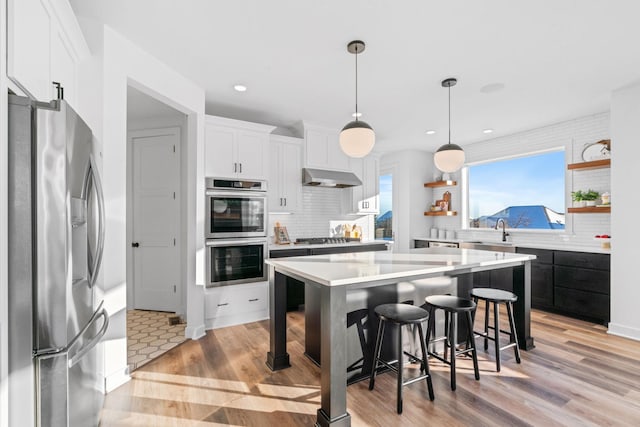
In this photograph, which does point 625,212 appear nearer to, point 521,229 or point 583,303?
point 583,303

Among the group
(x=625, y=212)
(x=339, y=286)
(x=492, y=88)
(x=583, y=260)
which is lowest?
(x=583, y=260)

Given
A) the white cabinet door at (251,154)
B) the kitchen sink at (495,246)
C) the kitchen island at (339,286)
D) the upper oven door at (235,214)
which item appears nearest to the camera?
the kitchen island at (339,286)

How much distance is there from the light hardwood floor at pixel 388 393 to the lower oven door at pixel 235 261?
2.69 feet

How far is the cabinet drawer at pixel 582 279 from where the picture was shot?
385 cm

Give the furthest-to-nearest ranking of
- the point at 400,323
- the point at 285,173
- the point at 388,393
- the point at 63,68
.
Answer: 1. the point at 285,173
2. the point at 388,393
3. the point at 400,323
4. the point at 63,68

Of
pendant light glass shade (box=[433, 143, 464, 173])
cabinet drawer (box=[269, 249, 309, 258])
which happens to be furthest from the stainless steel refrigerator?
pendant light glass shade (box=[433, 143, 464, 173])

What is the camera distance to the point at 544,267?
444cm

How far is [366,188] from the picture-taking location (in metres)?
5.44

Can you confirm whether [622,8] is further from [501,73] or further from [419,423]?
[419,423]

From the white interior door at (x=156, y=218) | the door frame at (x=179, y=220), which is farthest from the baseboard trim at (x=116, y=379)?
the white interior door at (x=156, y=218)

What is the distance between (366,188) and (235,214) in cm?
245

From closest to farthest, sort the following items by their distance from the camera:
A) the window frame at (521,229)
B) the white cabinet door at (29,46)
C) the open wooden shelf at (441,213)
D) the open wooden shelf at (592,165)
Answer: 1. the white cabinet door at (29,46)
2. the open wooden shelf at (592,165)
3. the window frame at (521,229)
4. the open wooden shelf at (441,213)

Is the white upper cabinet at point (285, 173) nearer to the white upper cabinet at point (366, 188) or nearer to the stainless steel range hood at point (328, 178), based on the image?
the stainless steel range hood at point (328, 178)

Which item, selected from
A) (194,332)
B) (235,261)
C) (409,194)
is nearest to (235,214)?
(235,261)
